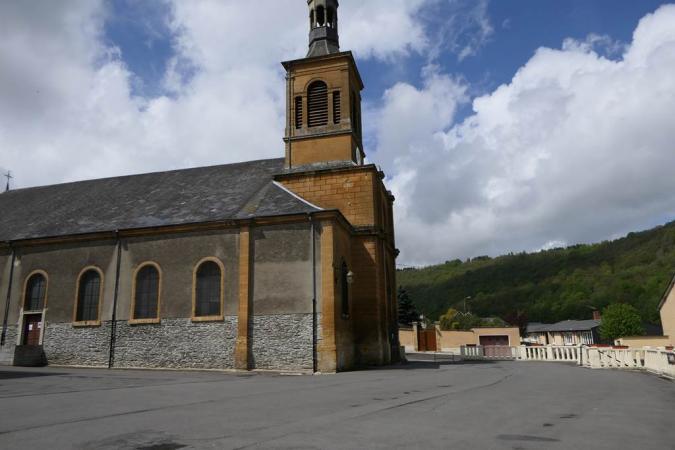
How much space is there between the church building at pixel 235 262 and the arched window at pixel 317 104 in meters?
0.07

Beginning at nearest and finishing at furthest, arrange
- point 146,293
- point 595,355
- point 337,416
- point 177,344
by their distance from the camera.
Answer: point 337,416 < point 177,344 < point 146,293 < point 595,355

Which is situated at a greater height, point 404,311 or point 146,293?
point 404,311

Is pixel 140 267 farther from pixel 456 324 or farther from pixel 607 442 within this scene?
pixel 456 324

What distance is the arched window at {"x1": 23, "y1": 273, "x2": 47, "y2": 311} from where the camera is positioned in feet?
A: 77.1

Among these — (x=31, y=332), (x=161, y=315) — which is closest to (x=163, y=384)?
(x=161, y=315)

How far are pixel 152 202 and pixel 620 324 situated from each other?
69.5m

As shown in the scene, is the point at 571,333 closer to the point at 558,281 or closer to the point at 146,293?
the point at 558,281

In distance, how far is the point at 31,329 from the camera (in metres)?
23.3

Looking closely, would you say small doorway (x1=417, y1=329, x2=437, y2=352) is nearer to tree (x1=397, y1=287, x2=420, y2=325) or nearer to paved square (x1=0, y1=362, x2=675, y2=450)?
tree (x1=397, y1=287, x2=420, y2=325)

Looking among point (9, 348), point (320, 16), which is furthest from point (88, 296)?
point (320, 16)

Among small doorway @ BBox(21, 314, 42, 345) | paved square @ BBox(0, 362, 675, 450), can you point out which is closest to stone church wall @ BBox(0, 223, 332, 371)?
small doorway @ BBox(21, 314, 42, 345)

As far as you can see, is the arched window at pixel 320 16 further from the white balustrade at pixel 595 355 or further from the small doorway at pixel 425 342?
the small doorway at pixel 425 342

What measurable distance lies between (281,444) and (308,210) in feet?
49.6

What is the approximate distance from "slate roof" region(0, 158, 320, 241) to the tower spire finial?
641cm
